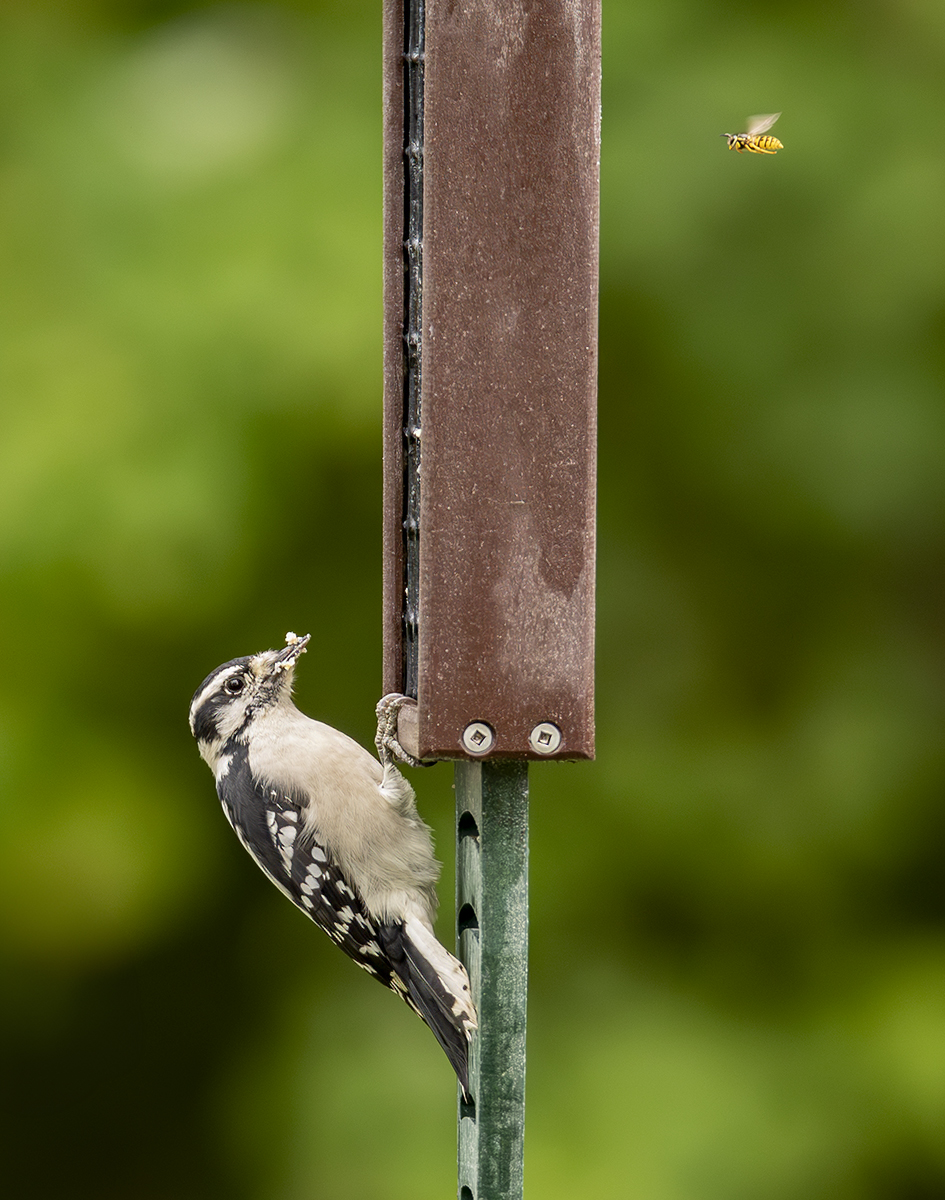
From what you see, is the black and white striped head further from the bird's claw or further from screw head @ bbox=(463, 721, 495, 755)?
screw head @ bbox=(463, 721, 495, 755)

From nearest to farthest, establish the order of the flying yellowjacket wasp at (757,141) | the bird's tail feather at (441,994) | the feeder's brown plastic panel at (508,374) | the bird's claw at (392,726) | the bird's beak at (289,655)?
1. the feeder's brown plastic panel at (508,374)
2. the bird's tail feather at (441,994)
3. the bird's claw at (392,726)
4. the bird's beak at (289,655)
5. the flying yellowjacket wasp at (757,141)

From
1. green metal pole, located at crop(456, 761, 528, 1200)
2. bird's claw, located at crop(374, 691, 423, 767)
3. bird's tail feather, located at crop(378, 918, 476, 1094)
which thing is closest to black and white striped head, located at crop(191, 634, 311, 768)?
bird's claw, located at crop(374, 691, 423, 767)

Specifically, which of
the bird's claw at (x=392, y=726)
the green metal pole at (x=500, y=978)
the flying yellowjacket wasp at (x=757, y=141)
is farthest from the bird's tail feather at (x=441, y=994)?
the flying yellowjacket wasp at (x=757, y=141)

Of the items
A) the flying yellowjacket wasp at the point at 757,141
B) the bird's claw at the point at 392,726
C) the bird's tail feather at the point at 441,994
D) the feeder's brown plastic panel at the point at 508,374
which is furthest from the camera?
the flying yellowjacket wasp at the point at 757,141

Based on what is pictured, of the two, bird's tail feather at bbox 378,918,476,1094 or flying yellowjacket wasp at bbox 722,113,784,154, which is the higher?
flying yellowjacket wasp at bbox 722,113,784,154

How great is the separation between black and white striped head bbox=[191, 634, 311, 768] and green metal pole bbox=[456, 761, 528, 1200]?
2.66 feet

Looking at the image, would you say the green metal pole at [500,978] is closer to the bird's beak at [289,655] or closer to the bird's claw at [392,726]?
the bird's claw at [392,726]

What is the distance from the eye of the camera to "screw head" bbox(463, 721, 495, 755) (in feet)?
6.22

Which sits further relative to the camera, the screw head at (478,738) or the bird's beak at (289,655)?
the bird's beak at (289,655)

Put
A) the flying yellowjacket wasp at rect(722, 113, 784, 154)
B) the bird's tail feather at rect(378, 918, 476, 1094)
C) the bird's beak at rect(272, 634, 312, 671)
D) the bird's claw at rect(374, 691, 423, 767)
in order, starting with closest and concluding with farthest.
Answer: the bird's tail feather at rect(378, 918, 476, 1094) < the bird's claw at rect(374, 691, 423, 767) < the bird's beak at rect(272, 634, 312, 671) < the flying yellowjacket wasp at rect(722, 113, 784, 154)

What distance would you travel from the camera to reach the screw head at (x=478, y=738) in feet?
6.22

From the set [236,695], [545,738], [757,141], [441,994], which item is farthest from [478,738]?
[757,141]

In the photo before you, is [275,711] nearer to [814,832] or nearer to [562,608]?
[562,608]

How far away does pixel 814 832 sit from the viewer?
433cm
